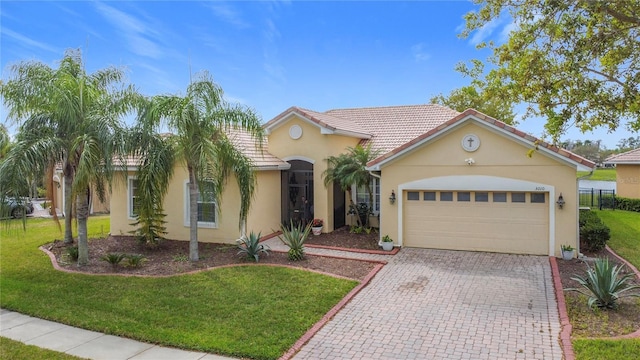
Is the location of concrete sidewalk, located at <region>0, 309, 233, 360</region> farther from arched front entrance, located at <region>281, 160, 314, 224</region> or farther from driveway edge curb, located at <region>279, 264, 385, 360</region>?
arched front entrance, located at <region>281, 160, 314, 224</region>

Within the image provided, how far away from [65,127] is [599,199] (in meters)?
32.0

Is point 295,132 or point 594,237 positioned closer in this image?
point 594,237

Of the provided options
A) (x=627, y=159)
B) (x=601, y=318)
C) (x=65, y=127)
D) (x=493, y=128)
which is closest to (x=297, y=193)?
(x=493, y=128)

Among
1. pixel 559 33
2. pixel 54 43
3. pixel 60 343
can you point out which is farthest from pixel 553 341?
pixel 54 43

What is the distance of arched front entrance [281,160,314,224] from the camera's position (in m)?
19.2

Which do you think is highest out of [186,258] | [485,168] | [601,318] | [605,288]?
[485,168]

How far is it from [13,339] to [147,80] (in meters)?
8.90

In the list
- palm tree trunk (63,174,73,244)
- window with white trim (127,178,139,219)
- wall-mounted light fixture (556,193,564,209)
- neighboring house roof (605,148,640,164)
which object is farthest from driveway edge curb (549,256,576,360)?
neighboring house roof (605,148,640,164)

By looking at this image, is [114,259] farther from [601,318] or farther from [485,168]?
[601,318]

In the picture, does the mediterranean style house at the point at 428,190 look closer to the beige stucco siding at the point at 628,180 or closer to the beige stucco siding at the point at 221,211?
the beige stucco siding at the point at 221,211

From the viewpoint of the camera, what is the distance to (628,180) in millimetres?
29250

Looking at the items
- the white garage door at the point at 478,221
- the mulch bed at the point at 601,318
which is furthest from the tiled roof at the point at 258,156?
the mulch bed at the point at 601,318

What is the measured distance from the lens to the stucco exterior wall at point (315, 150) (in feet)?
59.9

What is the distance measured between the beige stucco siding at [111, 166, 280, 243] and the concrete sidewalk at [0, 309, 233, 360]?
7.62 meters
